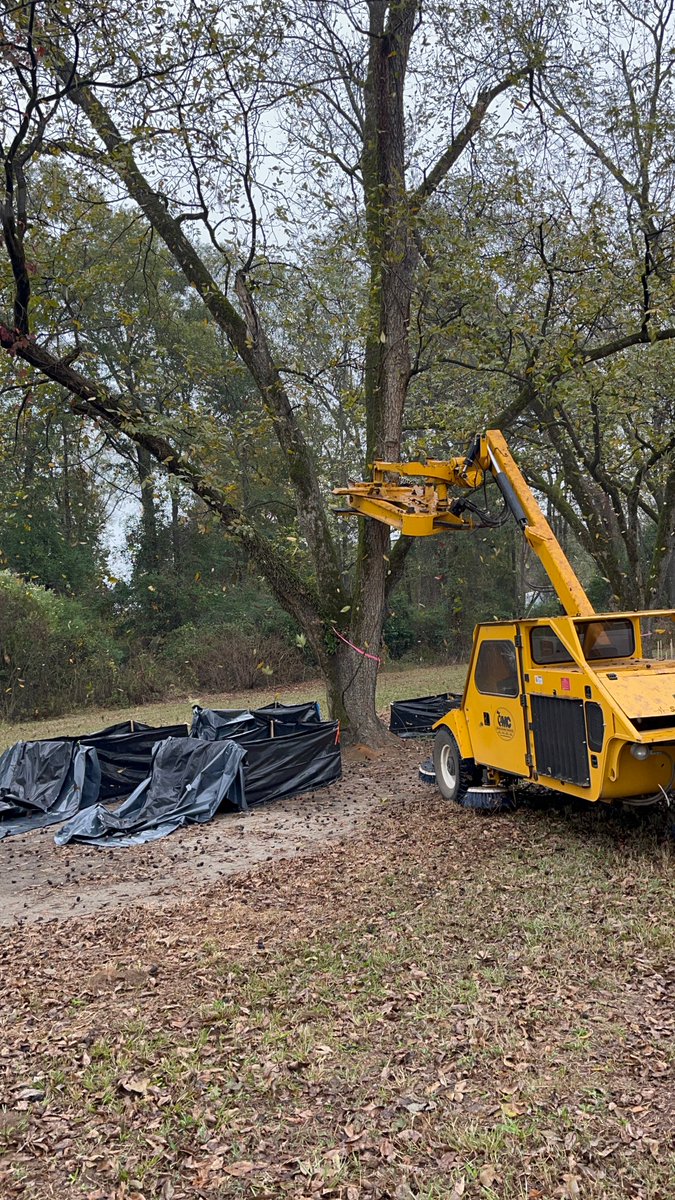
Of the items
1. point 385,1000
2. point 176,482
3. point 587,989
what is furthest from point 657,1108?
point 176,482

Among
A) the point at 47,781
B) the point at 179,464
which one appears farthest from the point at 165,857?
the point at 179,464

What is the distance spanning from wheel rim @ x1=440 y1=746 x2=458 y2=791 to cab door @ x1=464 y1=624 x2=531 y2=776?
50cm

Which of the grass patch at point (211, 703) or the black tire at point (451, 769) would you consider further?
the grass patch at point (211, 703)

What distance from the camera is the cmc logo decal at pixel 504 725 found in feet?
24.7

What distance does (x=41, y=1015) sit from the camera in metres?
4.55

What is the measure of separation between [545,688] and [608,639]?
2.67 ft

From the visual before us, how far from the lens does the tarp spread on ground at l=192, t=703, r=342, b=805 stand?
9.83 meters

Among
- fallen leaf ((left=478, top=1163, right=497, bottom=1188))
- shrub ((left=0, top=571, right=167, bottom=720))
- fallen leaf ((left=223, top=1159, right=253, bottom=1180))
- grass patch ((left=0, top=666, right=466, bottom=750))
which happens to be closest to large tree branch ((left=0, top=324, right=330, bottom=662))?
grass patch ((left=0, top=666, right=466, bottom=750))

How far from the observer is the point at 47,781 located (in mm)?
10375

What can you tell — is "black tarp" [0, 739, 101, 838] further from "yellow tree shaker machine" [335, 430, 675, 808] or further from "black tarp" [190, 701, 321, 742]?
"yellow tree shaker machine" [335, 430, 675, 808]

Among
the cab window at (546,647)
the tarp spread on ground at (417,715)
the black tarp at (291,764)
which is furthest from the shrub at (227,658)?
the cab window at (546,647)

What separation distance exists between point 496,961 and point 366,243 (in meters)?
9.27

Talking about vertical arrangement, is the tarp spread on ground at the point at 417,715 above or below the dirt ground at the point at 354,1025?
above

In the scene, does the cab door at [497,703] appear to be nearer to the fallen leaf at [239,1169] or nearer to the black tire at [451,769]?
the black tire at [451,769]
